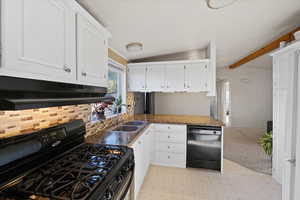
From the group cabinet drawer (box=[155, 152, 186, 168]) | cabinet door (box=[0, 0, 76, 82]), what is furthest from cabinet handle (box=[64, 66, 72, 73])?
cabinet drawer (box=[155, 152, 186, 168])

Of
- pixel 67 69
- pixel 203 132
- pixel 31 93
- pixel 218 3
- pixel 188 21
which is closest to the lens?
→ pixel 31 93

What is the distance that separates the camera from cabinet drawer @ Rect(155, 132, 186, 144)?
8.77 ft

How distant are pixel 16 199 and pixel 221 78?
22.2ft

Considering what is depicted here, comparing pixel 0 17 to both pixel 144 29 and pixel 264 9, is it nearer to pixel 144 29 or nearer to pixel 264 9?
pixel 144 29

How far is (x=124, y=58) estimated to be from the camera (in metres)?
3.22

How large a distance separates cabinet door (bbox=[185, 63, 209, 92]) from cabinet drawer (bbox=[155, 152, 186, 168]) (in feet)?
4.71

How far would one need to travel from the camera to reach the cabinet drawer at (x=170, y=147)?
269 cm

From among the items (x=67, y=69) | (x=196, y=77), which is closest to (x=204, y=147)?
(x=196, y=77)

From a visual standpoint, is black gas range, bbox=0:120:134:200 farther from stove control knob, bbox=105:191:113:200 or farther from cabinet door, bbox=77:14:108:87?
cabinet door, bbox=77:14:108:87

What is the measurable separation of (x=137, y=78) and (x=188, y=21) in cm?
168

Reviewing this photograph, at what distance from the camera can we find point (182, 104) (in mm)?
4047

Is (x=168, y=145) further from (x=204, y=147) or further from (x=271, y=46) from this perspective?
(x=271, y=46)

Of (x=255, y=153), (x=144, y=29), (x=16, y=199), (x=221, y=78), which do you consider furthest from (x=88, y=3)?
(x=221, y=78)

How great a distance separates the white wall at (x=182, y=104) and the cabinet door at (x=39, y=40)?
10.6 ft
